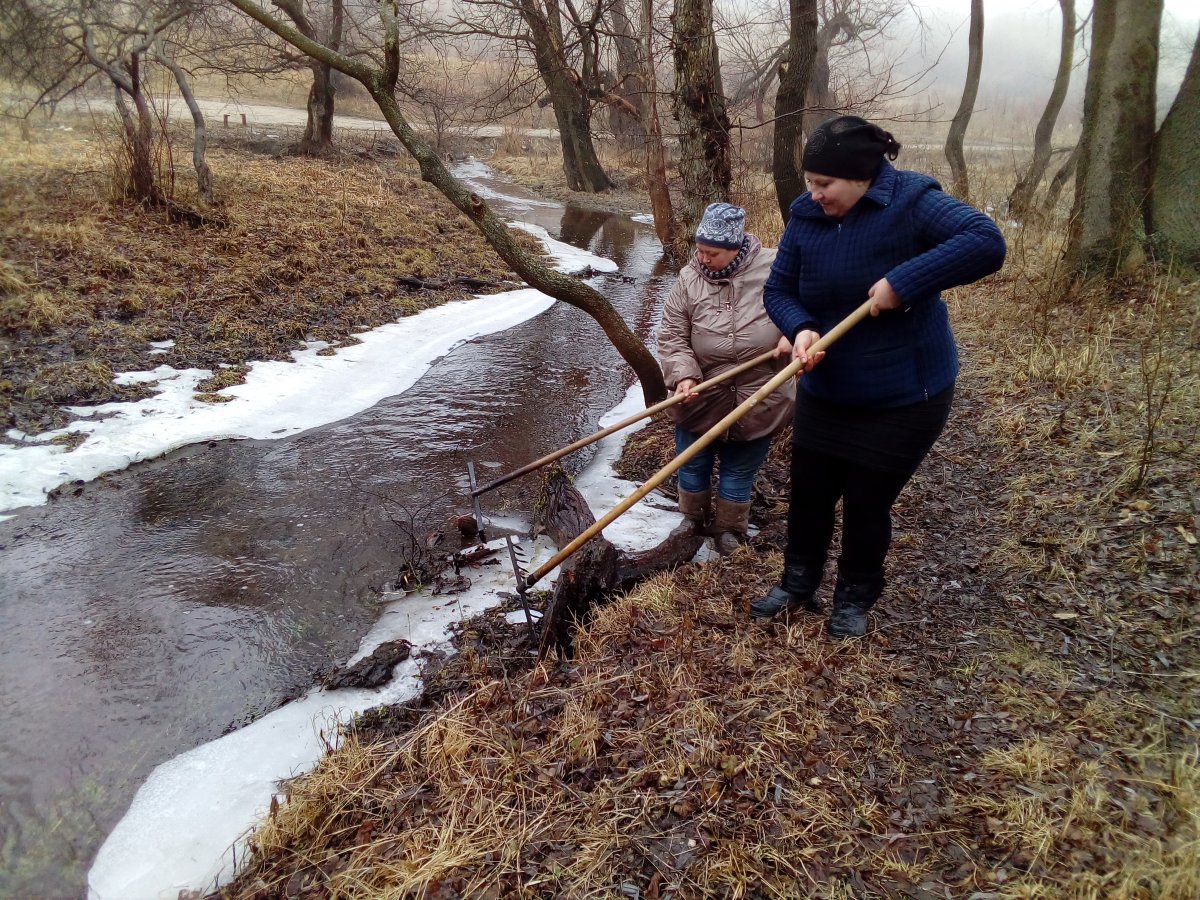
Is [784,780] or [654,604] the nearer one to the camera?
[784,780]

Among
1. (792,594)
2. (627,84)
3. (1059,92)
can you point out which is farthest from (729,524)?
(627,84)

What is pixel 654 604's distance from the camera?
368 centimetres

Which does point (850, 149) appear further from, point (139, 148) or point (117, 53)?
point (117, 53)

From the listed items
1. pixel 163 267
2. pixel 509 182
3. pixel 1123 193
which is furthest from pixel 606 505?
pixel 509 182

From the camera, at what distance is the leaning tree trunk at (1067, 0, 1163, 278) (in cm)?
621

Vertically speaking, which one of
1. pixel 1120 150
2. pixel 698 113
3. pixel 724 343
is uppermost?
pixel 698 113

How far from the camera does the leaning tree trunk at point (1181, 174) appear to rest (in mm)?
5977

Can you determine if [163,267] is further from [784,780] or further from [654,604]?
[784,780]

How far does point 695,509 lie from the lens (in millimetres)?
4441

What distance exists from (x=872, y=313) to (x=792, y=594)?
1.53 meters

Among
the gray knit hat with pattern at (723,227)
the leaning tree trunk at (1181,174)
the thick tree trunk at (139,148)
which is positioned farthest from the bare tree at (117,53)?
the leaning tree trunk at (1181,174)

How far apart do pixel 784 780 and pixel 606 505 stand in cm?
289

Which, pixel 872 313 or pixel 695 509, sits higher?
pixel 872 313

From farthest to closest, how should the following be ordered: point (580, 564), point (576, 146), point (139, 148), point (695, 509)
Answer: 1. point (576, 146)
2. point (139, 148)
3. point (695, 509)
4. point (580, 564)
